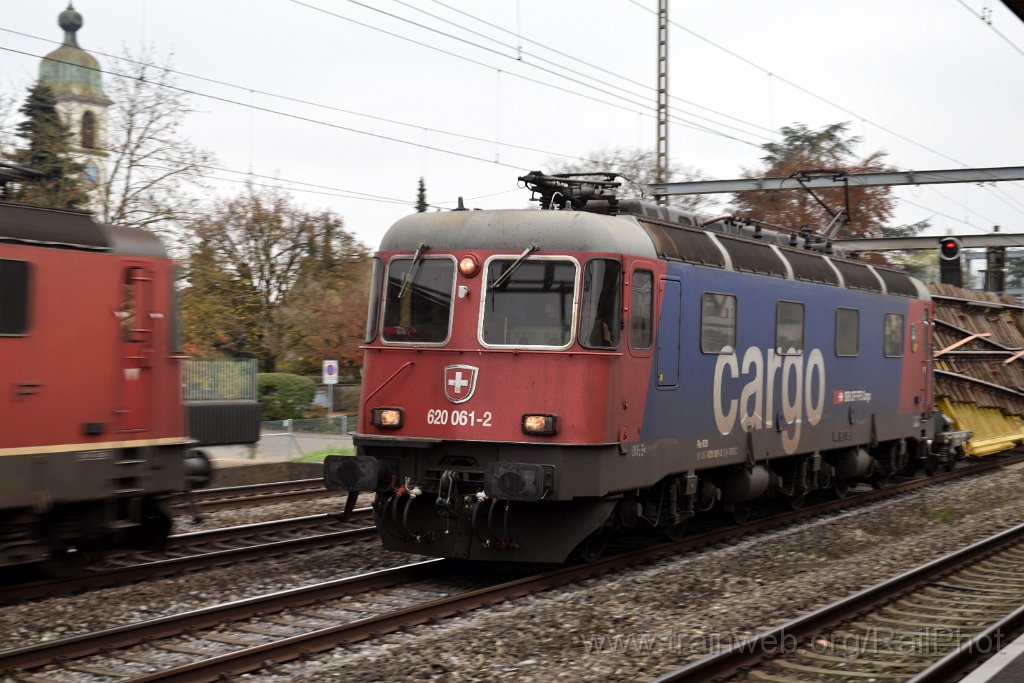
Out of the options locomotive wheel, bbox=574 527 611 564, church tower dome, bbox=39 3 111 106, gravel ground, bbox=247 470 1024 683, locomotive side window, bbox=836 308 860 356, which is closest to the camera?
gravel ground, bbox=247 470 1024 683

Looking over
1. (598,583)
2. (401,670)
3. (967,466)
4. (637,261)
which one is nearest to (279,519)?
(598,583)

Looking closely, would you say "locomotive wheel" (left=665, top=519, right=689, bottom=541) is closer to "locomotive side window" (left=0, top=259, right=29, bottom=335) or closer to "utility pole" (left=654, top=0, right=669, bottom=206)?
"locomotive side window" (left=0, top=259, right=29, bottom=335)

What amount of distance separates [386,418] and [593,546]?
237cm

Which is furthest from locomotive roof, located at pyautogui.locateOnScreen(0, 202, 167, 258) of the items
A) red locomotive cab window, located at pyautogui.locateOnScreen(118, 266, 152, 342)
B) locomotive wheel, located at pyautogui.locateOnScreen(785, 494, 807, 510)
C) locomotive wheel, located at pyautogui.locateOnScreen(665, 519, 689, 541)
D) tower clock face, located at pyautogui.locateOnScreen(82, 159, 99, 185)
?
tower clock face, located at pyautogui.locateOnScreen(82, 159, 99, 185)

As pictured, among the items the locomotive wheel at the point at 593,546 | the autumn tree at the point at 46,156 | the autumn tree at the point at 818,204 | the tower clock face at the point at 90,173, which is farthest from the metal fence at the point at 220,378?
the autumn tree at the point at 818,204

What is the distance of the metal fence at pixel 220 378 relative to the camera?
67.7 ft

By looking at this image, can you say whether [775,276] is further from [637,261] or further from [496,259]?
[496,259]

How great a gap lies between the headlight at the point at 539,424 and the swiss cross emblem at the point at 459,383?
1.93 ft

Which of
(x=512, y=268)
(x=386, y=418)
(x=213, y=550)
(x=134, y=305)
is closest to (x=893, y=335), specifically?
(x=512, y=268)

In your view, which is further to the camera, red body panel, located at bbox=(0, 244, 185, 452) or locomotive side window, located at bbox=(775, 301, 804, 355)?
locomotive side window, located at bbox=(775, 301, 804, 355)

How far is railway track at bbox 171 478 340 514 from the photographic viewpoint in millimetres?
15219

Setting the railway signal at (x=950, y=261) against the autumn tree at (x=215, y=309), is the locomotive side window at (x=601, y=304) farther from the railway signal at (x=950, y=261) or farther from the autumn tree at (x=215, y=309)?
the autumn tree at (x=215, y=309)

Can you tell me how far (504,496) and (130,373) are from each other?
11.5 ft

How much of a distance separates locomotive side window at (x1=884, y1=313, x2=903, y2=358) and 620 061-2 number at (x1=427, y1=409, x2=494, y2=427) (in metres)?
8.76
